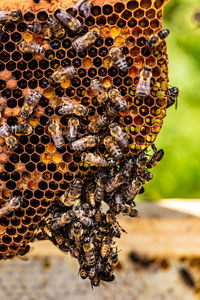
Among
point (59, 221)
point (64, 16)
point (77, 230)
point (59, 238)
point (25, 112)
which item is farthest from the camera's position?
point (59, 238)

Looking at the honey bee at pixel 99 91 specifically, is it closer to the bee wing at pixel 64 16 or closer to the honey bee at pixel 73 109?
the honey bee at pixel 73 109

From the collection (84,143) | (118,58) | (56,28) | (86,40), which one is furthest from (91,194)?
(56,28)

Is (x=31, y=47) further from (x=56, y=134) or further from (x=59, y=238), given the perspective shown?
(x=59, y=238)

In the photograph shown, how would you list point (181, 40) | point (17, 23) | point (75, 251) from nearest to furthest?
point (17, 23)
point (75, 251)
point (181, 40)

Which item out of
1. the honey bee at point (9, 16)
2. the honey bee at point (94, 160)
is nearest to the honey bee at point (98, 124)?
the honey bee at point (94, 160)

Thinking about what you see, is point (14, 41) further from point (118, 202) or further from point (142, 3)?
point (118, 202)

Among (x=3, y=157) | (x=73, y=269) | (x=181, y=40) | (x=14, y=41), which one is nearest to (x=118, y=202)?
(x=3, y=157)
